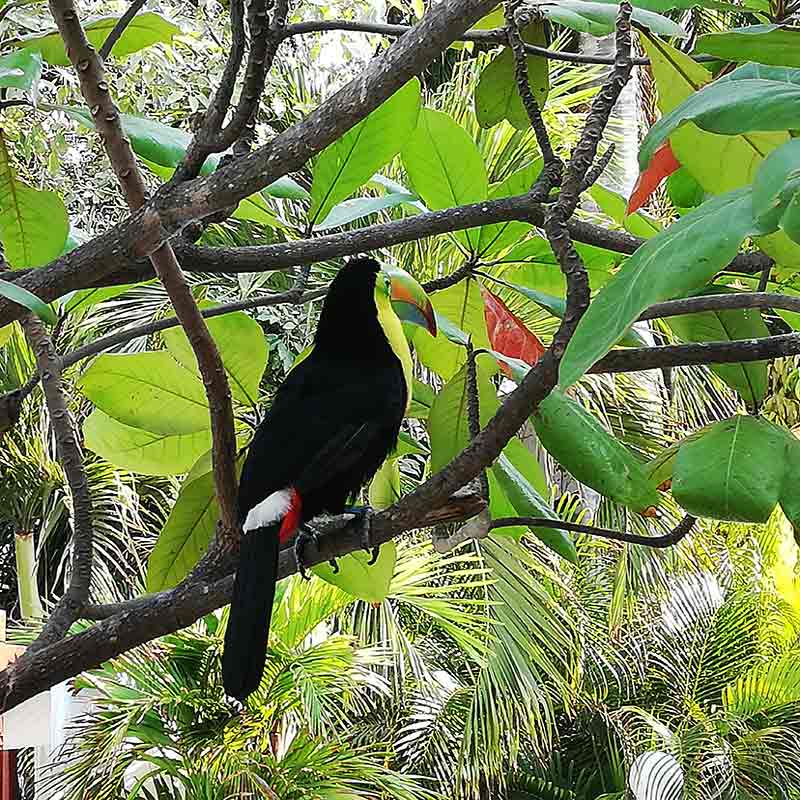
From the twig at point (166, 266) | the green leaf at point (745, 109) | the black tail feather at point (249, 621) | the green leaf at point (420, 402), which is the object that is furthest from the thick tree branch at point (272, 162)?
the green leaf at point (420, 402)

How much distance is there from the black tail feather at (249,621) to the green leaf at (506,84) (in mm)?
334

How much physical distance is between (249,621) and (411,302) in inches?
9.3

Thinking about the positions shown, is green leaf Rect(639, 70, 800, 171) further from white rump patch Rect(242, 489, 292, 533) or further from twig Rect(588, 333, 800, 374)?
white rump patch Rect(242, 489, 292, 533)

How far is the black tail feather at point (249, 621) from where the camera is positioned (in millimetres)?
657

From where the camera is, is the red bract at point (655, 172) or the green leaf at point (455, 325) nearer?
the red bract at point (655, 172)

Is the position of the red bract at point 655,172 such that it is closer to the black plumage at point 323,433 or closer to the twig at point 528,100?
the twig at point 528,100

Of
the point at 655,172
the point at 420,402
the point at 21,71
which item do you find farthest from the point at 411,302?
the point at 21,71

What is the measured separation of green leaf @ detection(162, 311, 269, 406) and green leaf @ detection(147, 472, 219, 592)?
0.27ft

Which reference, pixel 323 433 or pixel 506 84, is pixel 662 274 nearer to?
pixel 506 84

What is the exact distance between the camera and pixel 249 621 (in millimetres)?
664

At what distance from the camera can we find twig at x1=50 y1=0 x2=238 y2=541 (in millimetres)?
444

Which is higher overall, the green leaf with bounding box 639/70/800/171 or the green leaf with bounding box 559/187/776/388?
the green leaf with bounding box 639/70/800/171

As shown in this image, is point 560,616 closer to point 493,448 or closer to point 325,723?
point 325,723

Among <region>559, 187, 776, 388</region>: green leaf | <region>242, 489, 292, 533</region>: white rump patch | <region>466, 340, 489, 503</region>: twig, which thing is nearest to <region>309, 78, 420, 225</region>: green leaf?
<region>466, 340, 489, 503</region>: twig
